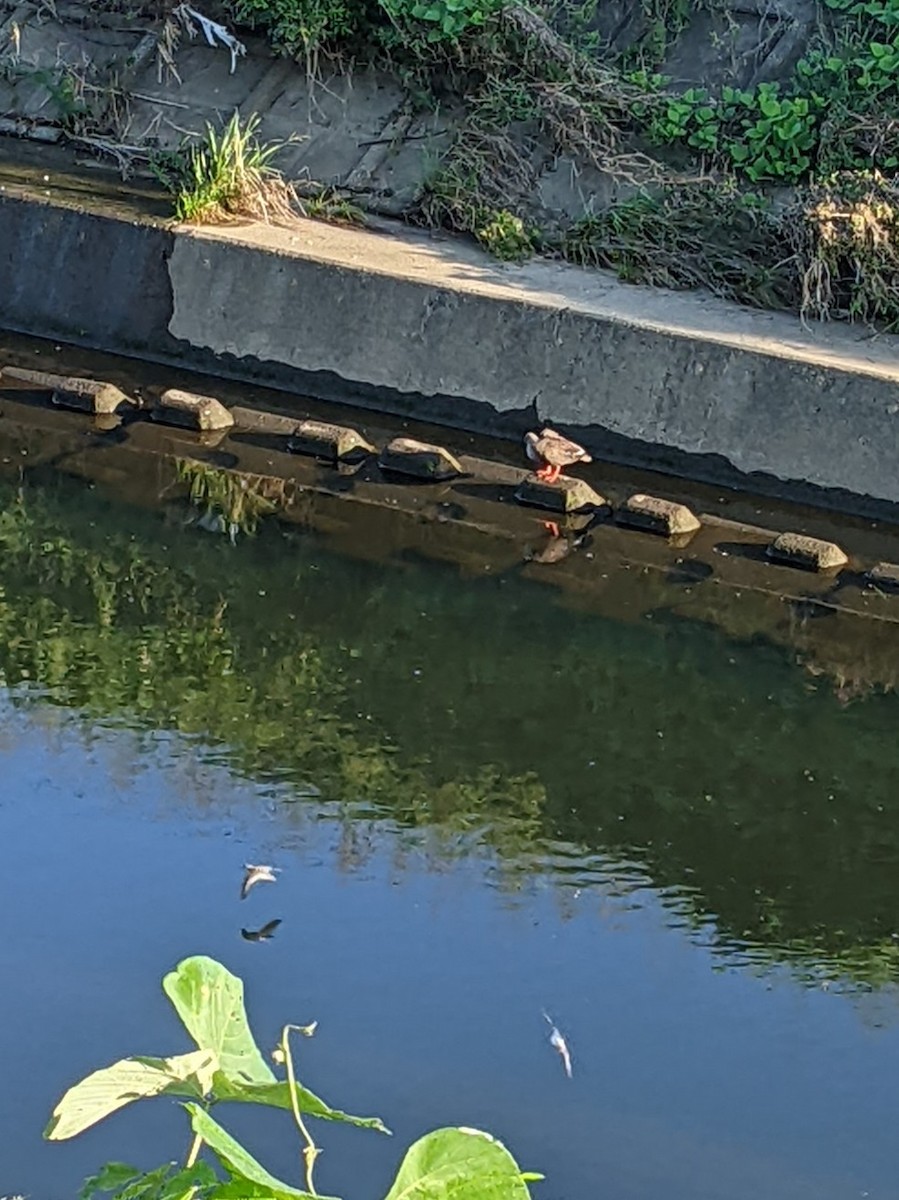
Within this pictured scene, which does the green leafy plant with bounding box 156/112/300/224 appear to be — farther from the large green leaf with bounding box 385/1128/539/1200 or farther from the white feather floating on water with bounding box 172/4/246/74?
the large green leaf with bounding box 385/1128/539/1200

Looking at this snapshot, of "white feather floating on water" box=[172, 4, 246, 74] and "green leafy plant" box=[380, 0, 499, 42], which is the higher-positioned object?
"green leafy plant" box=[380, 0, 499, 42]

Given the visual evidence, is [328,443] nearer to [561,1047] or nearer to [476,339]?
[476,339]

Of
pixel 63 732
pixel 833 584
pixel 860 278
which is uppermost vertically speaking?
pixel 860 278

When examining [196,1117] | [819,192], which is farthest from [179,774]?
[819,192]

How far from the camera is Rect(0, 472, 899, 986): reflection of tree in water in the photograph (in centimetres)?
546

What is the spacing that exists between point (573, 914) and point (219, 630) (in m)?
2.18

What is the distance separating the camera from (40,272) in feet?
31.1

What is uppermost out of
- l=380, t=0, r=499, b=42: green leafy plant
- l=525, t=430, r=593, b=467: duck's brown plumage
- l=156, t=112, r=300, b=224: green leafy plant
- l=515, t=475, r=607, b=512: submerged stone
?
l=380, t=0, r=499, b=42: green leafy plant

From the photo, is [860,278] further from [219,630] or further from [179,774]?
[179,774]

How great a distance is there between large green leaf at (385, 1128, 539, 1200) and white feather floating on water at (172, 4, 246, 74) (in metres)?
9.91

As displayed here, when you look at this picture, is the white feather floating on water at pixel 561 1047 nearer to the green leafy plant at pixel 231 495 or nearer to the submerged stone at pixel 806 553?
the submerged stone at pixel 806 553

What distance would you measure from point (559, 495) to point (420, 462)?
0.65 m

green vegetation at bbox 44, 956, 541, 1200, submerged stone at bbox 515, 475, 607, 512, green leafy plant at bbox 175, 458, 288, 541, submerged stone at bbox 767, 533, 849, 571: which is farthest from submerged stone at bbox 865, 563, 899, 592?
green vegetation at bbox 44, 956, 541, 1200

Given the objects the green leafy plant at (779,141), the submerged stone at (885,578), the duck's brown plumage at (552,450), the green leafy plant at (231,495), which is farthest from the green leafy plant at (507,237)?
the submerged stone at (885,578)
